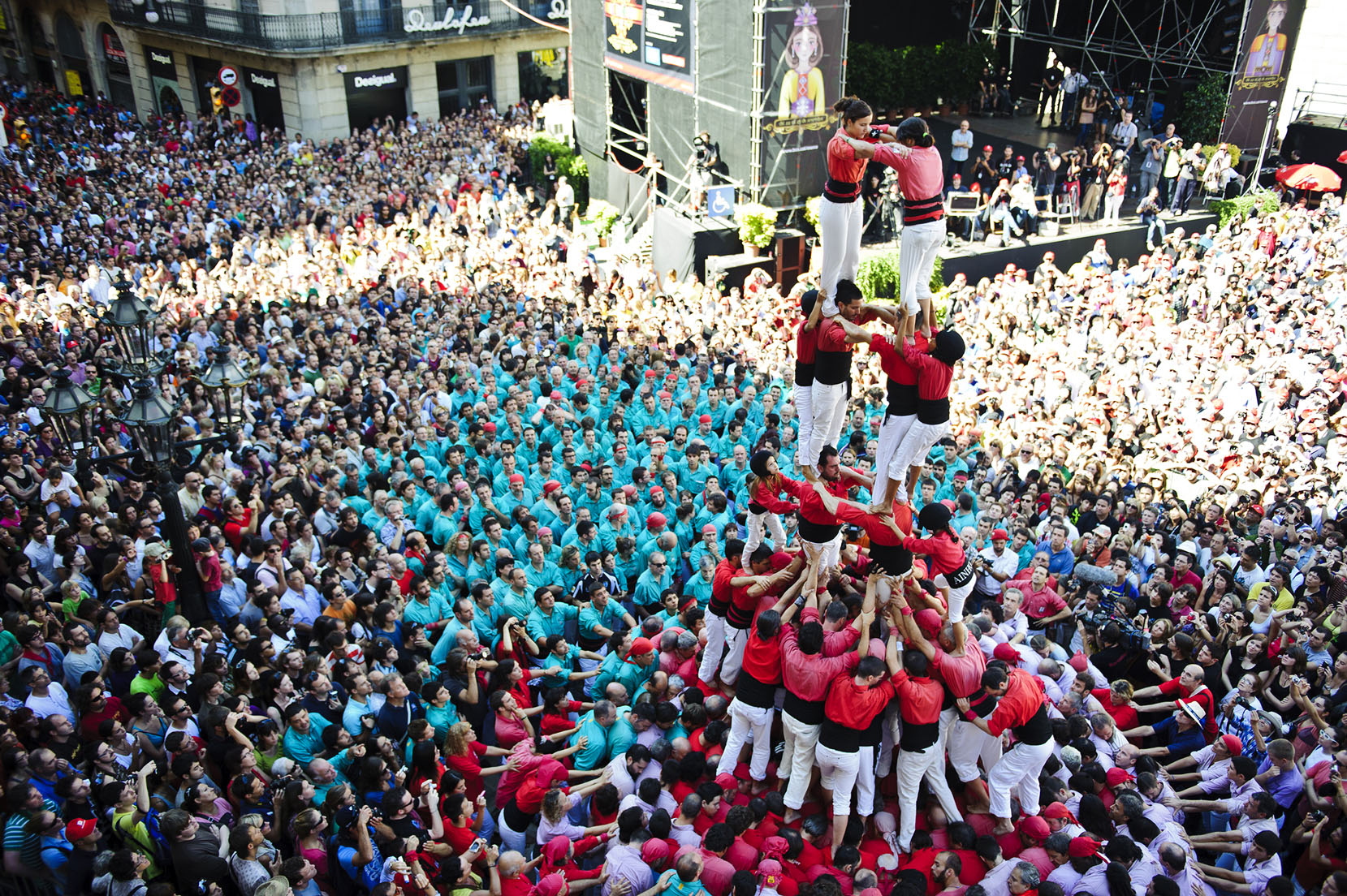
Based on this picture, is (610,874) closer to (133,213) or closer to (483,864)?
(483,864)

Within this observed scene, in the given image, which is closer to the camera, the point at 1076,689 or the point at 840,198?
the point at 840,198

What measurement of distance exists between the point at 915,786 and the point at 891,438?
240cm

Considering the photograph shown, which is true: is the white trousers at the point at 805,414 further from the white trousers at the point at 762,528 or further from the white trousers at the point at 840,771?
the white trousers at the point at 840,771

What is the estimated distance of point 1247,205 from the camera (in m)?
20.1

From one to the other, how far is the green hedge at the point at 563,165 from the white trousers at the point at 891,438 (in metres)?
20.7

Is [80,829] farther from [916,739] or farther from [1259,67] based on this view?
[1259,67]

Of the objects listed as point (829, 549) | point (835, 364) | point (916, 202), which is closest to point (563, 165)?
point (835, 364)

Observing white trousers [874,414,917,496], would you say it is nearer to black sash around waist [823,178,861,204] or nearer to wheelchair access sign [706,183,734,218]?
black sash around waist [823,178,861,204]

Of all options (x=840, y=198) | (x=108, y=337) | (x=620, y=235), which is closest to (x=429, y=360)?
(x=108, y=337)

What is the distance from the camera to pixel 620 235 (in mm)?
23891

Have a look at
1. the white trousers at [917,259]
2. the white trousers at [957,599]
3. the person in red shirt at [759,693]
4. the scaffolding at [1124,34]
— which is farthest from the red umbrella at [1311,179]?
the person in red shirt at [759,693]

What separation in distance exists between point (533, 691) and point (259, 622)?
2.28m

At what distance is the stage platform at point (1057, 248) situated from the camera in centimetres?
1903

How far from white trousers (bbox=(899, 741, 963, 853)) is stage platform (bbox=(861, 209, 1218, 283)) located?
43.1ft
